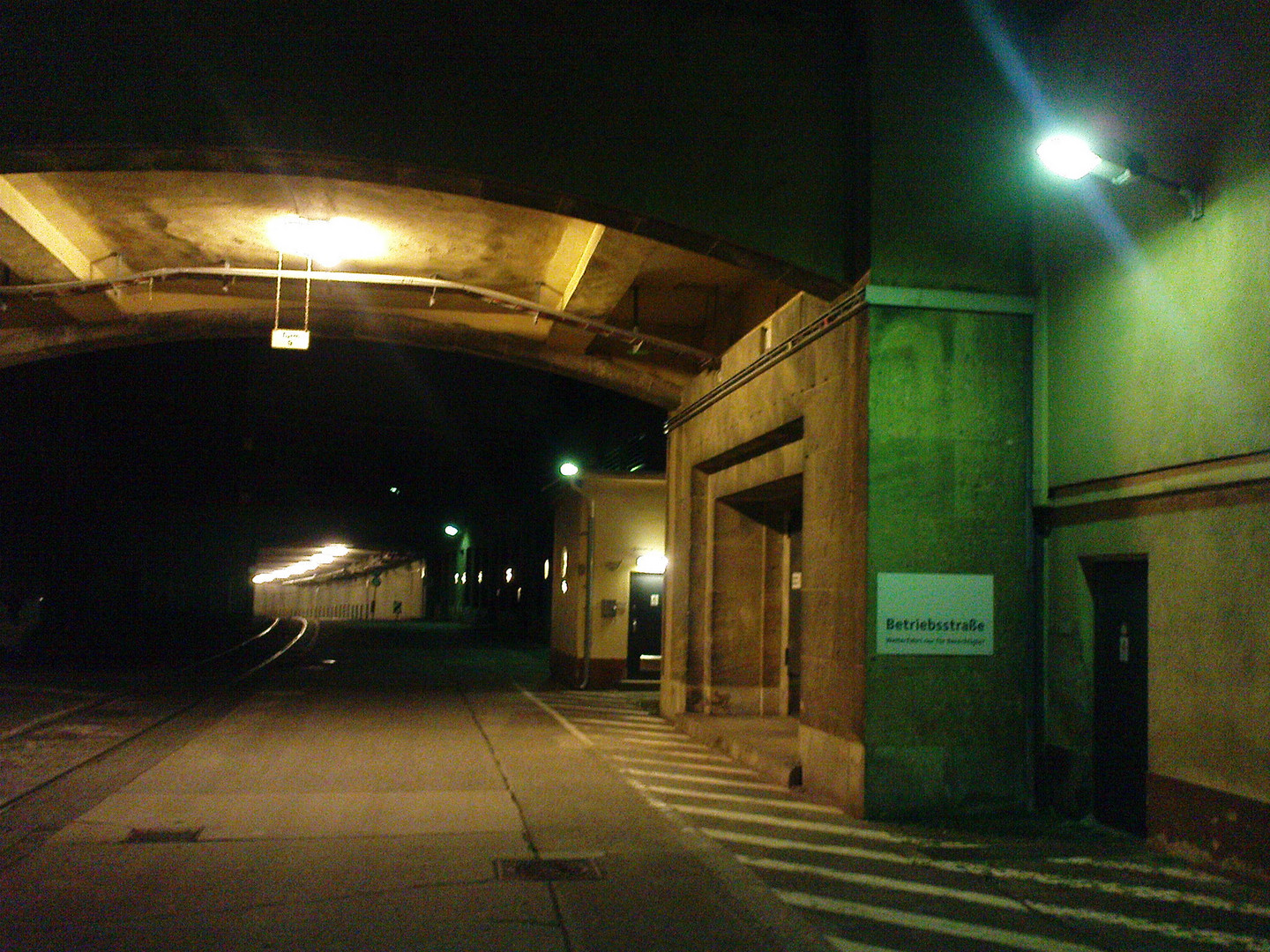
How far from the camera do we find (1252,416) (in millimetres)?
8164

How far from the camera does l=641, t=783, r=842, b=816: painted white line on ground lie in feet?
35.4

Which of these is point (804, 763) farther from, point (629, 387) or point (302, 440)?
point (302, 440)

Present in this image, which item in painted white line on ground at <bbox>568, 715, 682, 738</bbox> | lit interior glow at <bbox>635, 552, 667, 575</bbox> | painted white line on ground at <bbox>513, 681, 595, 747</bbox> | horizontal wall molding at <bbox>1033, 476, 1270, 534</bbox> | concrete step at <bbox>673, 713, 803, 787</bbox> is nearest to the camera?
horizontal wall molding at <bbox>1033, 476, 1270, 534</bbox>

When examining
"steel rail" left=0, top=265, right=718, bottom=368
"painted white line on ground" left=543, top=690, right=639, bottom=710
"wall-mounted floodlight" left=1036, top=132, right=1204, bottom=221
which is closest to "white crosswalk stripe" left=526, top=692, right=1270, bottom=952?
"wall-mounted floodlight" left=1036, top=132, right=1204, bottom=221

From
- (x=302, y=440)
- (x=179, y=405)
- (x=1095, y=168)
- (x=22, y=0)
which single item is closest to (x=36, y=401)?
(x=179, y=405)

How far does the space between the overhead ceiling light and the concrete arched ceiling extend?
0.48ft

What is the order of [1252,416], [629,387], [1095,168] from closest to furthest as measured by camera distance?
[1252,416] → [1095,168] → [629,387]

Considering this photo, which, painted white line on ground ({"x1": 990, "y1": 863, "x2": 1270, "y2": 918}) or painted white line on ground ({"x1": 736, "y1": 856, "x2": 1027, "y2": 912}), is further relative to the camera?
painted white line on ground ({"x1": 736, "y1": 856, "x2": 1027, "y2": 912})

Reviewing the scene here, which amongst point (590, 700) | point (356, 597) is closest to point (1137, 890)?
point (590, 700)

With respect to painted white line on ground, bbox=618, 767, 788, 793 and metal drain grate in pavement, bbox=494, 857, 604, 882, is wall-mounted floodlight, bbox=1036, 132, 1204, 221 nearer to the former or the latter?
metal drain grate in pavement, bbox=494, 857, 604, 882

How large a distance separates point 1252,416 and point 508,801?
6949 mm

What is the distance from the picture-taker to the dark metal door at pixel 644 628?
24.0 m

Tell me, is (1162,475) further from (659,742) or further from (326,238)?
(326,238)

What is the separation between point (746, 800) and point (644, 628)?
12874 millimetres
